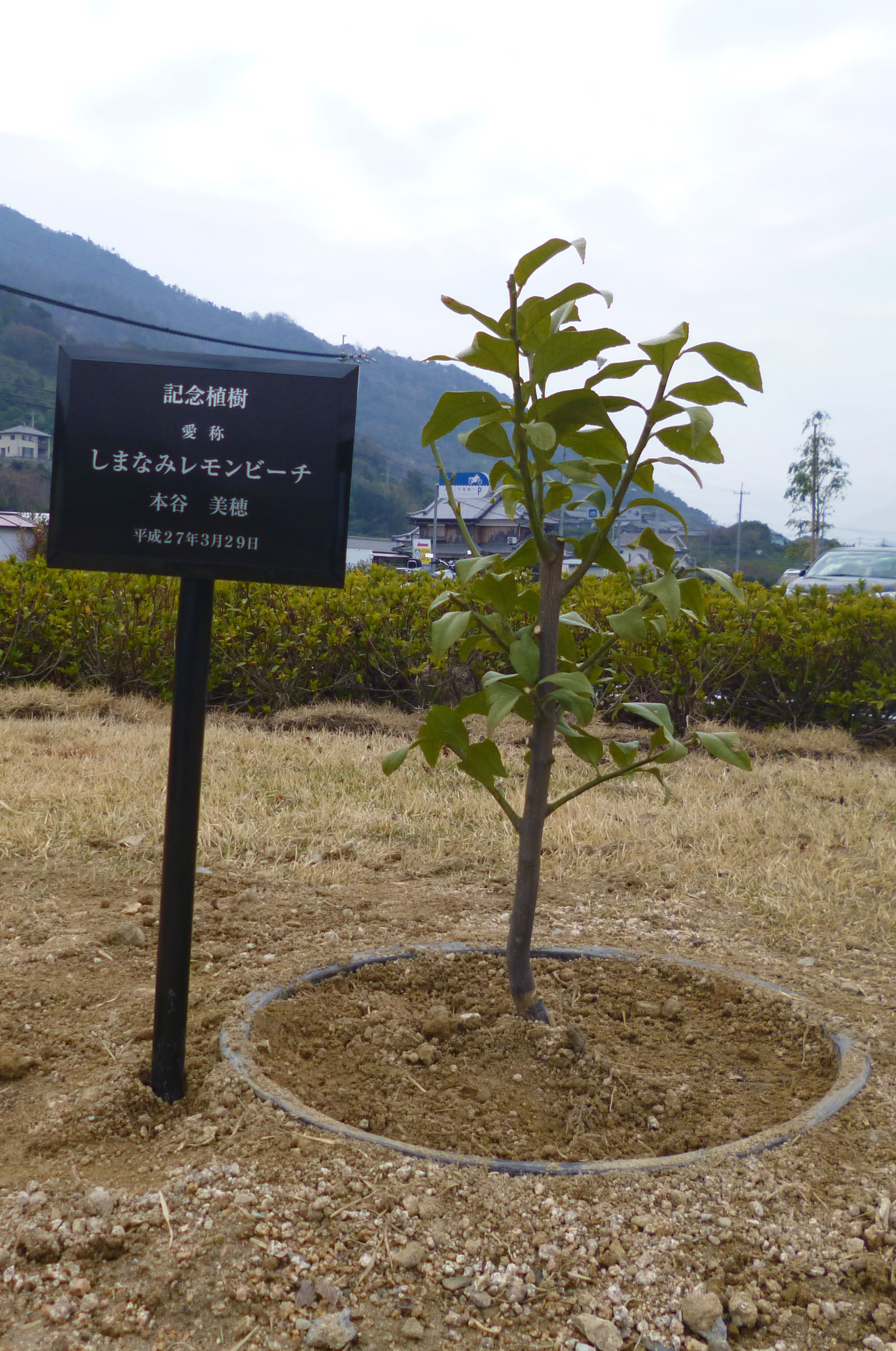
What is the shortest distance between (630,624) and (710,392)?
0.42 m

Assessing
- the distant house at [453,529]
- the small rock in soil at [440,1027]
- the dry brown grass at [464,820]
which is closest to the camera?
the small rock in soil at [440,1027]

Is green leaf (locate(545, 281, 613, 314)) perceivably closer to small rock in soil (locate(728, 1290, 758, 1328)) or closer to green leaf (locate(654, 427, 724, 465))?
green leaf (locate(654, 427, 724, 465))

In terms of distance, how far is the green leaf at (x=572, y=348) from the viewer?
5.35ft

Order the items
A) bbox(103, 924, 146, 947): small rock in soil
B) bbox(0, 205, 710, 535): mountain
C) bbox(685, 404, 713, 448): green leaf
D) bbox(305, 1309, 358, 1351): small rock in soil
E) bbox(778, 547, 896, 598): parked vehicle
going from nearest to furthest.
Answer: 1. bbox(305, 1309, 358, 1351): small rock in soil
2. bbox(685, 404, 713, 448): green leaf
3. bbox(103, 924, 146, 947): small rock in soil
4. bbox(778, 547, 896, 598): parked vehicle
5. bbox(0, 205, 710, 535): mountain

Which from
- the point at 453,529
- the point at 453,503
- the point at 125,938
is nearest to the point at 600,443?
the point at 453,503

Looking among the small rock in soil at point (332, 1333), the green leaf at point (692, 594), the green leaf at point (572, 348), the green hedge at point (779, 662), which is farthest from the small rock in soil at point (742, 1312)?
the green hedge at point (779, 662)

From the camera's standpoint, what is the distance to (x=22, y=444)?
76625 mm

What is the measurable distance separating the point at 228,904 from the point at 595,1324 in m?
1.86

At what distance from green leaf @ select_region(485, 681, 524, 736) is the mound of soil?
0.68m

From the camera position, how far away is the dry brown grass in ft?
10.7

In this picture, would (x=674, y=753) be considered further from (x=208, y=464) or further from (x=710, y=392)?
(x=208, y=464)

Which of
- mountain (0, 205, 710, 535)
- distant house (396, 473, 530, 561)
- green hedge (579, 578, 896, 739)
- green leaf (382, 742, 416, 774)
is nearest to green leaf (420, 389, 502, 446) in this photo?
green leaf (382, 742, 416, 774)

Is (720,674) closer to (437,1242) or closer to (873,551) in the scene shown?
(437,1242)

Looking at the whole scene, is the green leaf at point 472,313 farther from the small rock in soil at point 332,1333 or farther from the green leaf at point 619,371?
the small rock in soil at point 332,1333
